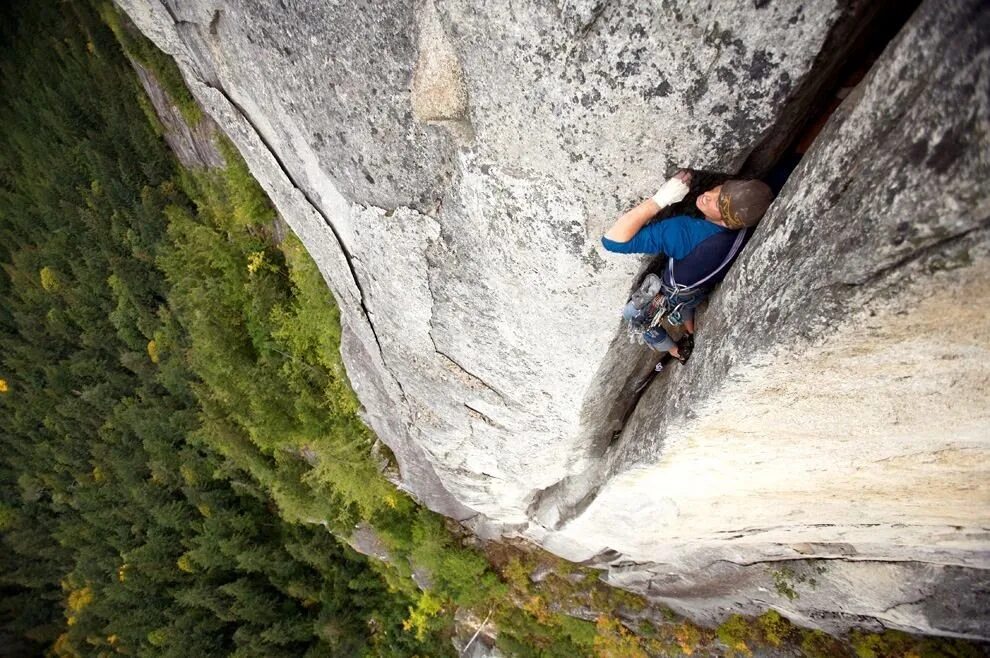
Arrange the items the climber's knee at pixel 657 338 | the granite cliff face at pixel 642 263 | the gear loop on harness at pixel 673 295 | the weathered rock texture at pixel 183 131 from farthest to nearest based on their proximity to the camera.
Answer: the weathered rock texture at pixel 183 131 → the climber's knee at pixel 657 338 → the gear loop on harness at pixel 673 295 → the granite cliff face at pixel 642 263

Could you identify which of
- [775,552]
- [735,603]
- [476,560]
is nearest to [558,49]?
[775,552]

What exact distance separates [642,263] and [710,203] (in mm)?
562

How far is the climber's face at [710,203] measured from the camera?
260 centimetres

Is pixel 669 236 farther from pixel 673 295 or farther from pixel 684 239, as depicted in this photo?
pixel 673 295

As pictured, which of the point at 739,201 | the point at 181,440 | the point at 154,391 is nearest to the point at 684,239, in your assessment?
the point at 739,201

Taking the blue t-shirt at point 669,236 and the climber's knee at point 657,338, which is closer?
the blue t-shirt at point 669,236

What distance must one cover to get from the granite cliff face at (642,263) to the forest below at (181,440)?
2376 mm

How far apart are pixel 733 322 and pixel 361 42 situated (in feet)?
8.86

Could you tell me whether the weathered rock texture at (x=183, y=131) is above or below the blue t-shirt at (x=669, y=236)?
above

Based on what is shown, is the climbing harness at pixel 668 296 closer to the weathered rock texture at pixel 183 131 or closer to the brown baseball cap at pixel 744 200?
the brown baseball cap at pixel 744 200

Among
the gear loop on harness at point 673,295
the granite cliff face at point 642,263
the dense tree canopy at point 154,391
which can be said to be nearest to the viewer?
the granite cliff face at point 642,263

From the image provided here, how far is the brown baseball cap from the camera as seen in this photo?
2.48 meters

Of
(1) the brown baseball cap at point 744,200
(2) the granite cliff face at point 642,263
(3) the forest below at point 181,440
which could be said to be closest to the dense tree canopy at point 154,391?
(3) the forest below at point 181,440

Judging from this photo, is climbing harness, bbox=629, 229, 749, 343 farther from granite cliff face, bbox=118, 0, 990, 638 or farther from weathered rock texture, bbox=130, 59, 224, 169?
weathered rock texture, bbox=130, 59, 224, 169
